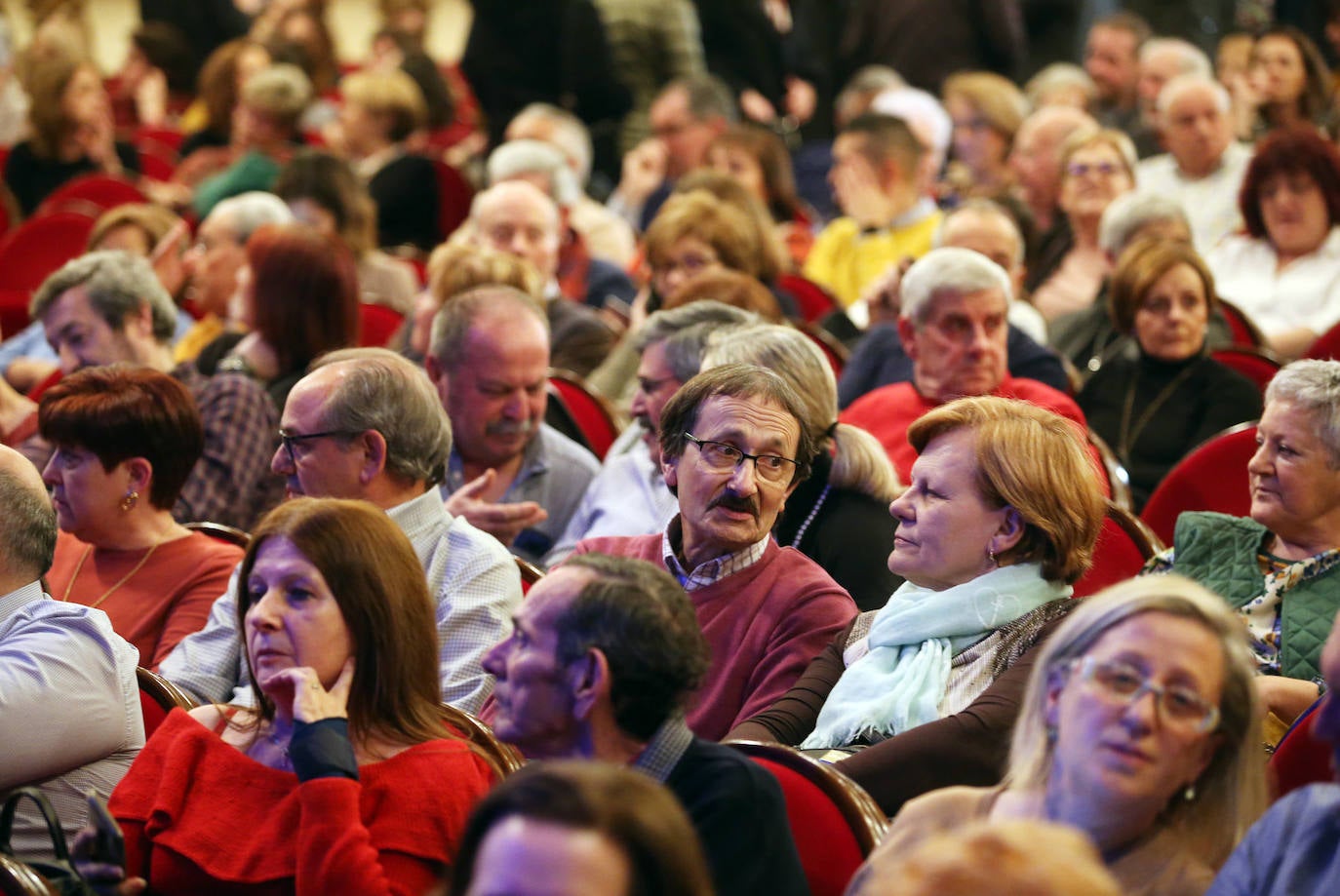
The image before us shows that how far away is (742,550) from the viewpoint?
3.00 m

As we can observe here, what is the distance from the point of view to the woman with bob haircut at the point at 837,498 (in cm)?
328

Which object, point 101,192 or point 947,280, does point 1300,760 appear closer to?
point 947,280

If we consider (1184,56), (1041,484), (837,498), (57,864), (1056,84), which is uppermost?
(1184,56)

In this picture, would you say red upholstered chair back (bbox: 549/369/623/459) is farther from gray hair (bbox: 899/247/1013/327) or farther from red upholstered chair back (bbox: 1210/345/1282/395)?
red upholstered chair back (bbox: 1210/345/1282/395)

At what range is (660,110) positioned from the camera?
26.6 feet

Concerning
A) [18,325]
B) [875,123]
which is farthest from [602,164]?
[18,325]

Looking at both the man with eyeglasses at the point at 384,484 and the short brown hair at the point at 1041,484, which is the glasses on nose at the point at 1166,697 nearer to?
the short brown hair at the point at 1041,484

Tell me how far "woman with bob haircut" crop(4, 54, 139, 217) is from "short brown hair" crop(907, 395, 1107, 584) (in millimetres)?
6107

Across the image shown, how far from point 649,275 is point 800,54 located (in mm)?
5374

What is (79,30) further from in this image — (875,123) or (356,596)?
(356,596)

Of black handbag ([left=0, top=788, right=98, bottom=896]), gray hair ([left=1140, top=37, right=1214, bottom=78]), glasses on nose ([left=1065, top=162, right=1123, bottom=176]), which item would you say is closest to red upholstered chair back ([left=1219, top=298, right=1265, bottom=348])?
glasses on nose ([left=1065, top=162, right=1123, bottom=176])

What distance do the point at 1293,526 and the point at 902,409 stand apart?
1312 millimetres

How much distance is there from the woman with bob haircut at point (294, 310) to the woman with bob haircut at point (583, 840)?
3046mm

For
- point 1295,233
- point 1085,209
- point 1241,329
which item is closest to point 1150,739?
point 1241,329
